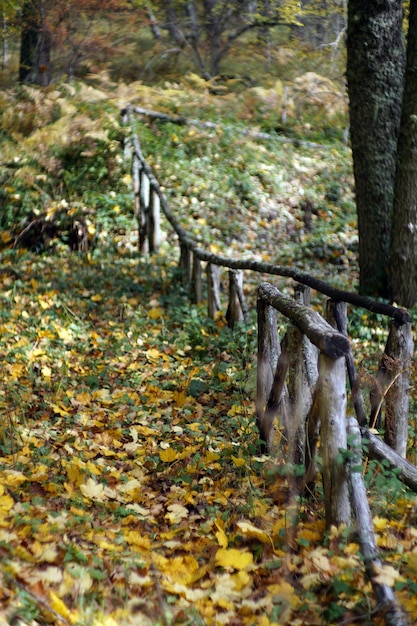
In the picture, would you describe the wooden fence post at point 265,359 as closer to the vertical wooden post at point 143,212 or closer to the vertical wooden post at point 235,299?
the vertical wooden post at point 235,299

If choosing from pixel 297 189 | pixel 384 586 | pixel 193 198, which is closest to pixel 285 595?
pixel 384 586

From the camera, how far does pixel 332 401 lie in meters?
3.07

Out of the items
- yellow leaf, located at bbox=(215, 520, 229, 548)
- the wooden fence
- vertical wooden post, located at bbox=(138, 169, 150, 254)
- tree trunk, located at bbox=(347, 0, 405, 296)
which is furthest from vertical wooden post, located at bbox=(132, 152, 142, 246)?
yellow leaf, located at bbox=(215, 520, 229, 548)

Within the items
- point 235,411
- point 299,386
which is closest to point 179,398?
point 235,411

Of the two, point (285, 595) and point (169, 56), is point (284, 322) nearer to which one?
point (285, 595)

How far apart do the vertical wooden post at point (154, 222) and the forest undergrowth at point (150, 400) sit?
0.22 meters

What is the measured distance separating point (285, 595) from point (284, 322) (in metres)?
4.96

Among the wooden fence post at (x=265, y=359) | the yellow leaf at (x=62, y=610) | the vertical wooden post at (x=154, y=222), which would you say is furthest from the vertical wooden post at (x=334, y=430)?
the vertical wooden post at (x=154, y=222)

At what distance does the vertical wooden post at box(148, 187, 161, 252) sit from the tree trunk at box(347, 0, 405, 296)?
368 cm

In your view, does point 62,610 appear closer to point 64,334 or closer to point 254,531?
point 254,531

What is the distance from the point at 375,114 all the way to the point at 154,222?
4166mm

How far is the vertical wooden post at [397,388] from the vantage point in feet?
13.1

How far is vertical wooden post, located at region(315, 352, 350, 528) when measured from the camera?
10.0ft

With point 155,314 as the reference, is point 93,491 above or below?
above
